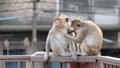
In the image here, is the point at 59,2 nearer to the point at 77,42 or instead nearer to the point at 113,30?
the point at 113,30

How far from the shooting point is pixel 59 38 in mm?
5473

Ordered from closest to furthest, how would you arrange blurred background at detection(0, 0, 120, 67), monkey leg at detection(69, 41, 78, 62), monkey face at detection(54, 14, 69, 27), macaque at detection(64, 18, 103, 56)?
monkey leg at detection(69, 41, 78, 62)
macaque at detection(64, 18, 103, 56)
monkey face at detection(54, 14, 69, 27)
blurred background at detection(0, 0, 120, 67)

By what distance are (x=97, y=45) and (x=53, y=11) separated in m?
7.62

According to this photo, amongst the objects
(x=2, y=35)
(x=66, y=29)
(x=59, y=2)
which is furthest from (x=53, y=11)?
(x=66, y=29)

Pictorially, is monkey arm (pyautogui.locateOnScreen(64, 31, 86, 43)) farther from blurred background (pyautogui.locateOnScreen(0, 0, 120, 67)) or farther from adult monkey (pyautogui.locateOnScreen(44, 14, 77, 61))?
blurred background (pyautogui.locateOnScreen(0, 0, 120, 67))

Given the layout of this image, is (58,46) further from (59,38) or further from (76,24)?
(76,24)

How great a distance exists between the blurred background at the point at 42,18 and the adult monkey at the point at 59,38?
6903mm

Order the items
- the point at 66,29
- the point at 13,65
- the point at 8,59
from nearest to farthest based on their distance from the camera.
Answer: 1. the point at 8,59
2. the point at 66,29
3. the point at 13,65

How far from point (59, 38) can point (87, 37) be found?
424mm

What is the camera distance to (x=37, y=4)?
12812mm

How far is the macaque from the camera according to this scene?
509cm

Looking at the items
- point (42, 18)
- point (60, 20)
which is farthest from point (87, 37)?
point (42, 18)

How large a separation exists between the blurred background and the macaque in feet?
23.7

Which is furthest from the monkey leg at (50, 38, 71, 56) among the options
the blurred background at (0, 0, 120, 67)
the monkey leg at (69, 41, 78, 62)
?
the blurred background at (0, 0, 120, 67)
